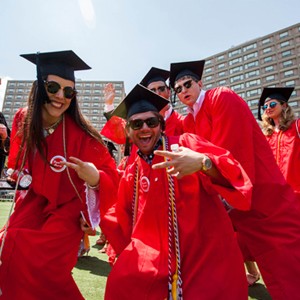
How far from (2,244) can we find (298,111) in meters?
70.0

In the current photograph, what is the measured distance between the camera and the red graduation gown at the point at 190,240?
159cm

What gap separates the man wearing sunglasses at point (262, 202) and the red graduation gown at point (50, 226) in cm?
117

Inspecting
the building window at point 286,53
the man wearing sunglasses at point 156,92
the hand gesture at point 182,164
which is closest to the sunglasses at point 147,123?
the hand gesture at point 182,164

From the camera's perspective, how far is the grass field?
300 cm

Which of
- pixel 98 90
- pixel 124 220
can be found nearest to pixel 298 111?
pixel 98 90

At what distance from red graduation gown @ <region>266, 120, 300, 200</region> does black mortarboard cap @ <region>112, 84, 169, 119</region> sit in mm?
2604

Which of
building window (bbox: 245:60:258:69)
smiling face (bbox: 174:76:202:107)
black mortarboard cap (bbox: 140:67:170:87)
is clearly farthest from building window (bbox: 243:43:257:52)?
smiling face (bbox: 174:76:202:107)

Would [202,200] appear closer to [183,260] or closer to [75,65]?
[183,260]

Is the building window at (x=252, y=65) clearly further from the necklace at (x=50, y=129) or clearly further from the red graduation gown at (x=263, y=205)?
the necklace at (x=50, y=129)

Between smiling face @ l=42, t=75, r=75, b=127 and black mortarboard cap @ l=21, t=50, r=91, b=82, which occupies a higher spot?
black mortarboard cap @ l=21, t=50, r=91, b=82

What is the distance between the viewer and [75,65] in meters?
2.74

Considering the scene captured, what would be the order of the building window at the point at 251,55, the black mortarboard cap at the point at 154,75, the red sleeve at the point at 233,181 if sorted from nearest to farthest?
the red sleeve at the point at 233,181, the black mortarboard cap at the point at 154,75, the building window at the point at 251,55

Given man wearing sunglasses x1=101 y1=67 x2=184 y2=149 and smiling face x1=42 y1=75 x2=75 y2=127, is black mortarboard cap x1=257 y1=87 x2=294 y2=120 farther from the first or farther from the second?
smiling face x1=42 y1=75 x2=75 y2=127

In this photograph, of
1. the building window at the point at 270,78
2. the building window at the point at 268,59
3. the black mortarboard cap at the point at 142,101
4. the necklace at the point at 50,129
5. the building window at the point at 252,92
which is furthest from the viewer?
the building window at the point at 252,92
